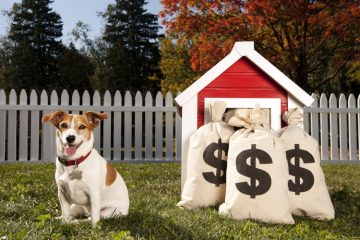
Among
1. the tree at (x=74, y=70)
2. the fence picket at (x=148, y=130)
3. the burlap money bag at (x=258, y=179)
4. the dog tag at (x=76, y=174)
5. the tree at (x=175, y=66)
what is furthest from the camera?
the tree at (x=74, y=70)

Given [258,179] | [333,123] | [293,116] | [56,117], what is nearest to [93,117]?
[56,117]

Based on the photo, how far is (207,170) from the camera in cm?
412

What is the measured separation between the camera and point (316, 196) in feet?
13.1

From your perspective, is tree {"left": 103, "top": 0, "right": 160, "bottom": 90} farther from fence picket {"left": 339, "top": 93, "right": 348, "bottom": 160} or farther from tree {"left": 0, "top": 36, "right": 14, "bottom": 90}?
fence picket {"left": 339, "top": 93, "right": 348, "bottom": 160}

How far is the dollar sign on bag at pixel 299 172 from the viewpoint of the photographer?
402 centimetres

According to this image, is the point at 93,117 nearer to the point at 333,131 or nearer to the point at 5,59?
the point at 333,131

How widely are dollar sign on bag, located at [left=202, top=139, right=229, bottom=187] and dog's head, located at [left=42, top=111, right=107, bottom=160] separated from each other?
1.33 meters

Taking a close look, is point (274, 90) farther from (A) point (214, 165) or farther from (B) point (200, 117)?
(A) point (214, 165)

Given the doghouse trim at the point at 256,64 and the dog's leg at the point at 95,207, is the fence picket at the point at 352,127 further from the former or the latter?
the dog's leg at the point at 95,207

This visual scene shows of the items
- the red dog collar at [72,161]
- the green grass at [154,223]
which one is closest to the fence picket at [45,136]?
the green grass at [154,223]

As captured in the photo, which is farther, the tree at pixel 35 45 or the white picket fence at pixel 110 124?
the tree at pixel 35 45

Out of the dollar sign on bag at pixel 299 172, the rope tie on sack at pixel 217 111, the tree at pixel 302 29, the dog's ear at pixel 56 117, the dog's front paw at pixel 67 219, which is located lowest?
the dog's front paw at pixel 67 219

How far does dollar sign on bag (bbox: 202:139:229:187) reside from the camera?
4.12 meters

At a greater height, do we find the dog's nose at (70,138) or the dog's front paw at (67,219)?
the dog's nose at (70,138)
